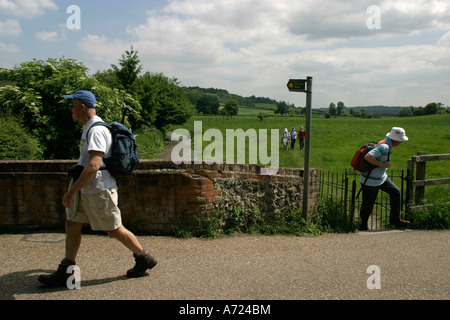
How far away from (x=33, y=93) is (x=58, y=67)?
3.68ft

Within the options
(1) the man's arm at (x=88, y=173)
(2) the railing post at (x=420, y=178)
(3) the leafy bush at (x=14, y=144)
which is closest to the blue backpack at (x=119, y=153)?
(1) the man's arm at (x=88, y=173)

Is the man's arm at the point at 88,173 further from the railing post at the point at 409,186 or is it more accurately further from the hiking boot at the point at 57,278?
the railing post at the point at 409,186

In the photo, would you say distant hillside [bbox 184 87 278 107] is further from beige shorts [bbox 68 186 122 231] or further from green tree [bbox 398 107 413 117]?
beige shorts [bbox 68 186 122 231]

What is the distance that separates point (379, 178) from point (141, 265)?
162 inches

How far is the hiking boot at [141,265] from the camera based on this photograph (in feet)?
12.9

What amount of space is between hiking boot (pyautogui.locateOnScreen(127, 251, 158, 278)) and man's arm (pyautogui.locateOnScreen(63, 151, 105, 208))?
2.99ft

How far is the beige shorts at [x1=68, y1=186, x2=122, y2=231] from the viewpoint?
3744 mm

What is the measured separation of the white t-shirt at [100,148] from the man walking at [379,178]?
161 inches

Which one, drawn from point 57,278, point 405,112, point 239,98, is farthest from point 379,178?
point 239,98

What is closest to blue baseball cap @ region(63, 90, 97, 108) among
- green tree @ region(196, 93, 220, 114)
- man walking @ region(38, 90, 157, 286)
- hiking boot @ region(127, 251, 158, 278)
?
man walking @ region(38, 90, 157, 286)

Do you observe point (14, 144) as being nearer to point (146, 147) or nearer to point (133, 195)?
point (133, 195)

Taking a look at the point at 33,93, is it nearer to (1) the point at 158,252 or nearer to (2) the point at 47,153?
(2) the point at 47,153
